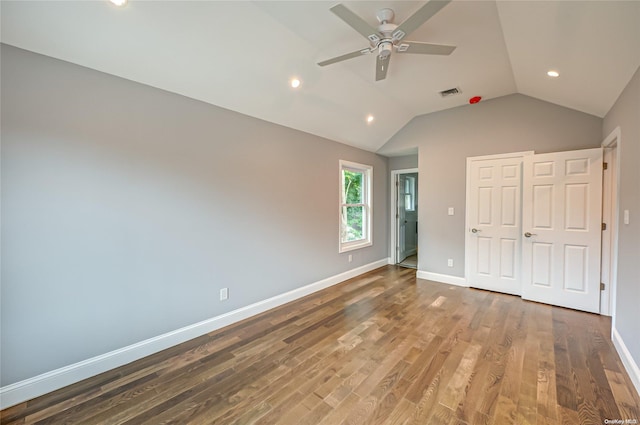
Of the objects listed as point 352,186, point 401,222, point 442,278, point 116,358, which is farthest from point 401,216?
point 116,358

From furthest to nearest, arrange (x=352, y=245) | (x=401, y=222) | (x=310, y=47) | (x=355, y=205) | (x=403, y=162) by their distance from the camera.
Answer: (x=401, y=222), (x=403, y=162), (x=355, y=205), (x=352, y=245), (x=310, y=47)

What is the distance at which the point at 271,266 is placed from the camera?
344 centimetres

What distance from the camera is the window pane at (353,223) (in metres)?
4.82

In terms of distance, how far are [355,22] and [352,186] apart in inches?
130

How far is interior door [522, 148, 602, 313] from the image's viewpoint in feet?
10.6

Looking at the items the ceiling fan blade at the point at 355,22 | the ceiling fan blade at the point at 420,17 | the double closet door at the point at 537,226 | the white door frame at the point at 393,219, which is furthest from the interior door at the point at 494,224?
the ceiling fan blade at the point at 355,22

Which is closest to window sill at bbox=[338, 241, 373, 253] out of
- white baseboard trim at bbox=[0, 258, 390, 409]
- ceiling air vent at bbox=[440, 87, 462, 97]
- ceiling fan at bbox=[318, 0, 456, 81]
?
white baseboard trim at bbox=[0, 258, 390, 409]

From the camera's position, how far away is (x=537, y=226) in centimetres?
362

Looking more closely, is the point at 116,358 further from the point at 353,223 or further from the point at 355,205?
the point at 355,205

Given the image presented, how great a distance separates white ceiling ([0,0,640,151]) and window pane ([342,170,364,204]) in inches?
62.2

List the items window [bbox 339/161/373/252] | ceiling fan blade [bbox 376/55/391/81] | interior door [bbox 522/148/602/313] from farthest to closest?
window [bbox 339/161/373/252] < interior door [bbox 522/148/602/313] < ceiling fan blade [bbox 376/55/391/81]

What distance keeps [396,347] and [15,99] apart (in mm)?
3582

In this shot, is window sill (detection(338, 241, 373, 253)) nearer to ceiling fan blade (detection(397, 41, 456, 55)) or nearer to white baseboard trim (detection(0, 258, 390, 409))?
white baseboard trim (detection(0, 258, 390, 409))

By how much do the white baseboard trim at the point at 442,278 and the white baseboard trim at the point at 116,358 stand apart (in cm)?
257
